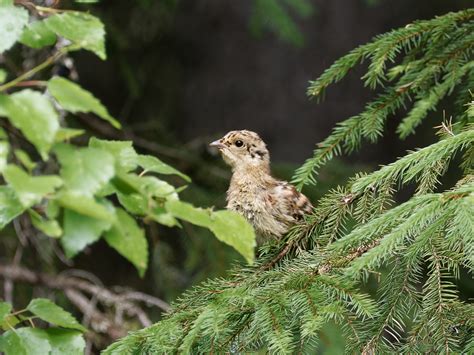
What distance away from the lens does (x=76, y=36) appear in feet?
5.94

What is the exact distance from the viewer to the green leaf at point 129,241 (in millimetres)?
1751

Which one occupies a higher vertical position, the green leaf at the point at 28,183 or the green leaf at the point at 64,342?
the green leaf at the point at 28,183

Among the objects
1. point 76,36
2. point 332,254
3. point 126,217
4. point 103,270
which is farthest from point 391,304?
point 103,270

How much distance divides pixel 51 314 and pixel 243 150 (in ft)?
6.63

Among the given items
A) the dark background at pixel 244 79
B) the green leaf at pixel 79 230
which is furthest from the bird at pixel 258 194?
the dark background at pixel 244 79

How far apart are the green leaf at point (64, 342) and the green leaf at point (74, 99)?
0.75 m

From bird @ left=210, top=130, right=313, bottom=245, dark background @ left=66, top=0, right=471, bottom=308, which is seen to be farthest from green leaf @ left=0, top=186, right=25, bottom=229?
dark background @ left=66, top=0, right=471, bottom=308

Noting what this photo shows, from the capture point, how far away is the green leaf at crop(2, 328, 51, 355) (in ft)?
6.61

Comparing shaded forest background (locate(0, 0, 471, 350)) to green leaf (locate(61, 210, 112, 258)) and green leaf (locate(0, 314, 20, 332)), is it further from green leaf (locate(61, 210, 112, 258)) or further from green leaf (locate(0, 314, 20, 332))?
green leaf (locate(61, 210, 112, 258))

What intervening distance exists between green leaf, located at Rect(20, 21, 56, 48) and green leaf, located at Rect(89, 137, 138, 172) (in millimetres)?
266

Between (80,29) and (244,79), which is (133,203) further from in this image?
(244,79)

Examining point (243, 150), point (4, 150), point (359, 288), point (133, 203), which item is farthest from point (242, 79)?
point (4, 150)

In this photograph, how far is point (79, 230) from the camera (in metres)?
1.68

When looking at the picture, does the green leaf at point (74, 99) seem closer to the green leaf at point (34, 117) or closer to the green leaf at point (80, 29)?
the green leaf at point (34, 117)
